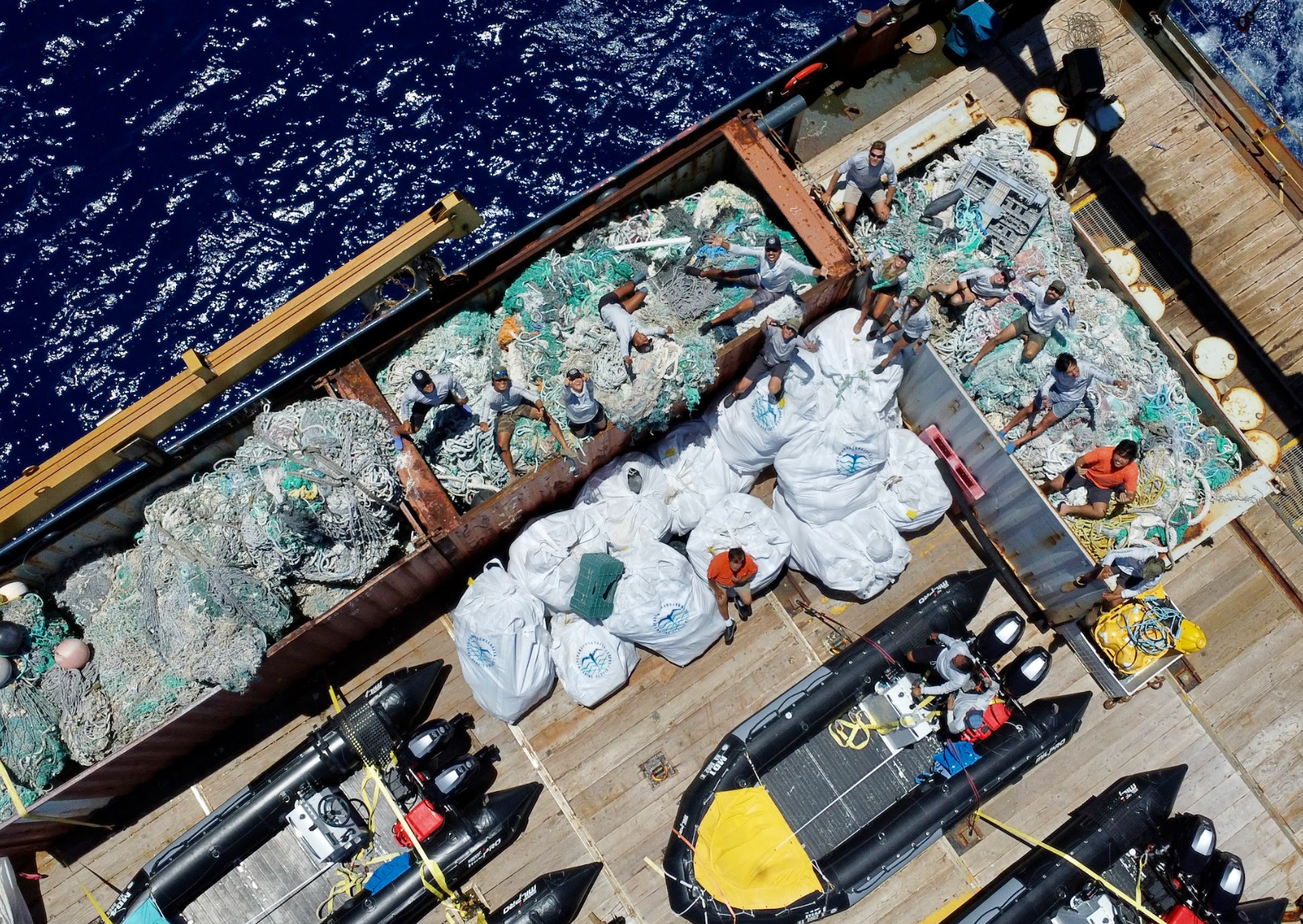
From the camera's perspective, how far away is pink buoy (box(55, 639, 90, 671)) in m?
7.86

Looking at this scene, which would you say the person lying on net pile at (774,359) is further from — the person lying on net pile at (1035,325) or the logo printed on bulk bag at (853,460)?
the person lying on net pile at (1035,325)

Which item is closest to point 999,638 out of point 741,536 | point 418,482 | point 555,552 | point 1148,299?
point 741,536

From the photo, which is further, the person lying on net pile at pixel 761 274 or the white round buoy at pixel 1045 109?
the white round buoy at pixel 1045 109

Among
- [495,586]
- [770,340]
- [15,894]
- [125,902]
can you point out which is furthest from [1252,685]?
[15,894]

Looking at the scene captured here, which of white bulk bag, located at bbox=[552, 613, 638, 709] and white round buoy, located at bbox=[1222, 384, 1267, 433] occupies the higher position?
white bulk bag, located at bbox=[552, 613, 638, 709]

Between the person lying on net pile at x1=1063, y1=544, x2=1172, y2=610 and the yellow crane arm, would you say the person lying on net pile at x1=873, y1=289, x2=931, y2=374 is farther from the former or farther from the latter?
the yellow crane arm

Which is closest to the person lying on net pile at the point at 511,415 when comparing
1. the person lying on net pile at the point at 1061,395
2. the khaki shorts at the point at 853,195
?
the khaki shorts at the point at 853,195

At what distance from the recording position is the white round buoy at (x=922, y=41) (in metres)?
10.2

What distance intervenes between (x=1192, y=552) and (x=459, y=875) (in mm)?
8331

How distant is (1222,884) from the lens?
26.7 ft

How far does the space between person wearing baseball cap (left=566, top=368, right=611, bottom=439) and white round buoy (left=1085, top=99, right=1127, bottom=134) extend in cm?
664

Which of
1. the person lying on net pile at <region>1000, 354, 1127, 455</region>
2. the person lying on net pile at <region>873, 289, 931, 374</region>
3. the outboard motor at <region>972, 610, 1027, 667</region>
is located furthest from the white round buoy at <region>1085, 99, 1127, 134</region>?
the outboard motor at <region>972, 610, 1027, 667</region>

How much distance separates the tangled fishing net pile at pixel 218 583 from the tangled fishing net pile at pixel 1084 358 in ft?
19.1

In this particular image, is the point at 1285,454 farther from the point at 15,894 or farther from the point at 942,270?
the point at 15,894
